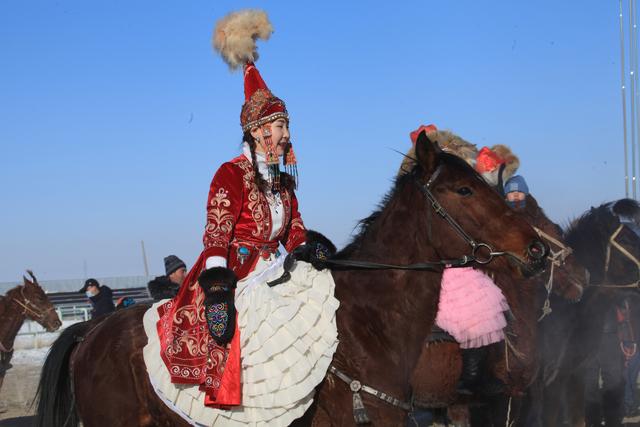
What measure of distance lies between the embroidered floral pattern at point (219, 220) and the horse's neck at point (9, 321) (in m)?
9.41

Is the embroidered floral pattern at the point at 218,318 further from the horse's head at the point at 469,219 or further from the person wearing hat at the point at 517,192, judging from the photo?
the person wearing hat at the point at 517,192

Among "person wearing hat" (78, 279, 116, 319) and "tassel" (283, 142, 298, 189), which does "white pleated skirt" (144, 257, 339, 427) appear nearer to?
"tassel" (283, 142, 298, 189)

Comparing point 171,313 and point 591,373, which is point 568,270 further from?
point 171,313

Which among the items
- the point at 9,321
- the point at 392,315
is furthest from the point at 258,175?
the point at 9,321

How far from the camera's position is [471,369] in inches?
288

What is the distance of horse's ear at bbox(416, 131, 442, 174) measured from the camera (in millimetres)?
4582

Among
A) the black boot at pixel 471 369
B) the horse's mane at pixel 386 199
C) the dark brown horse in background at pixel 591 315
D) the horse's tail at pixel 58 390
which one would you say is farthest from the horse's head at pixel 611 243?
the horse's tail at pixel 58 390

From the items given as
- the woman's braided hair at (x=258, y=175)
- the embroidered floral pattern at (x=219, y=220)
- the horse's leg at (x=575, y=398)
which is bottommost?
the horse's leg at (x=575, y=398)

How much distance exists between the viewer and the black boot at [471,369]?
23.8ft

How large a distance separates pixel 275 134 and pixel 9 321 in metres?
9.99

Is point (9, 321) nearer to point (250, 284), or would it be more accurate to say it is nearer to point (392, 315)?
point (250, 284)

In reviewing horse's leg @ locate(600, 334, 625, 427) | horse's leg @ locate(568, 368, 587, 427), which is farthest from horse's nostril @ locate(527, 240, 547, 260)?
horse's leg @ locate(600, 334, 625, 427)

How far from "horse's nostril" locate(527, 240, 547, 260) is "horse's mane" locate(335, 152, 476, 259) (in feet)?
2.08

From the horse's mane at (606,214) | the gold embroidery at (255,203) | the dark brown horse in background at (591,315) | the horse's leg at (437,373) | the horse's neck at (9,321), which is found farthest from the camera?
the horse's neck at (9,321)
